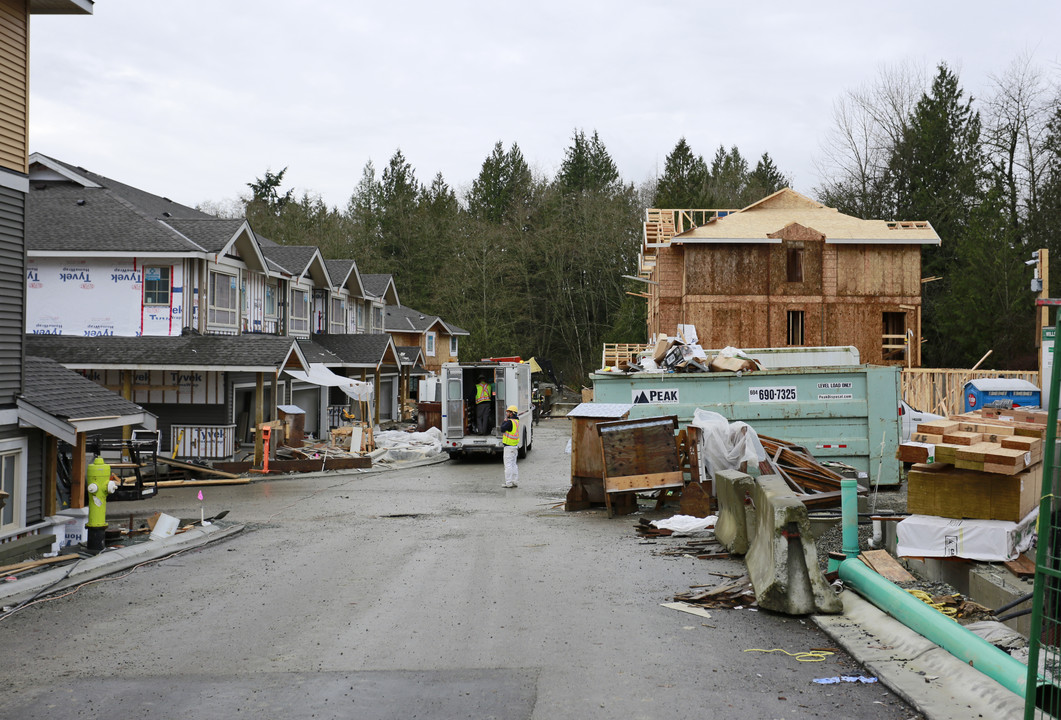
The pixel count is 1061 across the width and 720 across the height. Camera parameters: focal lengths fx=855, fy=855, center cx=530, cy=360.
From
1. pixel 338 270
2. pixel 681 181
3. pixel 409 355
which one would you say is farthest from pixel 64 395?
pixel 681 181

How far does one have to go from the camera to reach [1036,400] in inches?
1036

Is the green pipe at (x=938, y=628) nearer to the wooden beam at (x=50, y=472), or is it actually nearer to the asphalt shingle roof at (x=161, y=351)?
the wooden beam at (x=50, y=472)

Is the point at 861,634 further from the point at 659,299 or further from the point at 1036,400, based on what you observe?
the point at 659,299

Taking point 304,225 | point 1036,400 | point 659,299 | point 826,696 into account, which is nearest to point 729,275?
point 659,299

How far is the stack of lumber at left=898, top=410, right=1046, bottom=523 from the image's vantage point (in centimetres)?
779

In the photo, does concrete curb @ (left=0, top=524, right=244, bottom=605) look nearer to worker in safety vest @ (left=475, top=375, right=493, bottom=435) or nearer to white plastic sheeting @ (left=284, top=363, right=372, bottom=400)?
worker in safety vest @ (left=475, top=375, right=493, bottom=435)

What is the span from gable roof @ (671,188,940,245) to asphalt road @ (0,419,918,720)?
2370 cm

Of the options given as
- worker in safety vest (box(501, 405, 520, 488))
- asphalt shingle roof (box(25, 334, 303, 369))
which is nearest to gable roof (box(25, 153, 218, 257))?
asphalt shingle roof (box(25, 334, 303, 369))

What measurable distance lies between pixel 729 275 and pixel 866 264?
561cm

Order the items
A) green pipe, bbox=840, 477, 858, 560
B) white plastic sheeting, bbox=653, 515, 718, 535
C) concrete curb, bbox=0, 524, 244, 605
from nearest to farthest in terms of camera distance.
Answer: green pipe, bbox=840, 477, 858, 560, concrete curb, bbox=0, 524, 244, 605, white plastic sheeting, bbox=653, 515, 718, 535

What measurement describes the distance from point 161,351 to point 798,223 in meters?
25.0

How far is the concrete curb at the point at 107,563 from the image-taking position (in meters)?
10.1

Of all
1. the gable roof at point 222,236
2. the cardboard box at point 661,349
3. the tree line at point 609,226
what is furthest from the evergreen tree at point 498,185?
the cardboard box at point 661,349

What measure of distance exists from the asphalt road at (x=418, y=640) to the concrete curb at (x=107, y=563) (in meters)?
0.45
